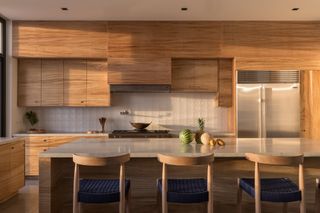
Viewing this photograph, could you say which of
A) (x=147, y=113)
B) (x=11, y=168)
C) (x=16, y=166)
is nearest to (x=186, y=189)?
(x=11, y=168)

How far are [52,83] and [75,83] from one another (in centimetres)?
38

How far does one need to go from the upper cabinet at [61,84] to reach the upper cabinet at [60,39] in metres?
0.25

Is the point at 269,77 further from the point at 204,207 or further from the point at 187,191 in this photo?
the point at 187,191

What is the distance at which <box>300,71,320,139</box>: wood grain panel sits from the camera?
516 cm

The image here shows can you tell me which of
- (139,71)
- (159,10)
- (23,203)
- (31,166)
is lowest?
(23,203)

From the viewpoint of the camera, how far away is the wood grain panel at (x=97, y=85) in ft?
17.9

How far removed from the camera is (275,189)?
2.51 metres

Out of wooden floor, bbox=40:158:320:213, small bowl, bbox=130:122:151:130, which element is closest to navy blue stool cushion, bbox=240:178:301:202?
wooden floor, bbox=40:158:320:213

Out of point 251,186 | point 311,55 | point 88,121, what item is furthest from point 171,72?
point 251,186

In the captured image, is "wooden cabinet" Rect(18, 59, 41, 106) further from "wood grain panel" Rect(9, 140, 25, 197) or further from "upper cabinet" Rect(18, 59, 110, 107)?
"wood grain panel" Rect(9, 140, 25, 197)

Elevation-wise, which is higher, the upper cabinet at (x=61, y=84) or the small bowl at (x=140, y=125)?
the upper cabinet at (x=61, y=84)

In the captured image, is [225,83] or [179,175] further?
[225,83]

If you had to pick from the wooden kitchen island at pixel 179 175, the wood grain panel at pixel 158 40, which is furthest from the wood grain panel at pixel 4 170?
the wood grain panel at pixel 158 40

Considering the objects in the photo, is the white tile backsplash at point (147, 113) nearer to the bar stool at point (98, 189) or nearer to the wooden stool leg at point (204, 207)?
the wooden stool leg at point (204, 207)
